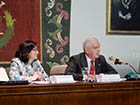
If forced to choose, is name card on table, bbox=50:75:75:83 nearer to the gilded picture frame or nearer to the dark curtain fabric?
the dark curtain fabric

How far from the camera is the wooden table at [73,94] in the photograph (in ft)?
11.6

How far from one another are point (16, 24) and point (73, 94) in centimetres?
245

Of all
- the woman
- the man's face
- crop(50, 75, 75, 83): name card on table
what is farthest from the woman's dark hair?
crop(50, 75, 75, 83): name card on table

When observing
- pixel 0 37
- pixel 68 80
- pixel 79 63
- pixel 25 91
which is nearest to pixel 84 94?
pixel 68 80

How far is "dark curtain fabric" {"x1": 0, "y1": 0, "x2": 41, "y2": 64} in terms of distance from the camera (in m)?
5.82

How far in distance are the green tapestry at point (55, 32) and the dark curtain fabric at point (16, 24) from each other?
0.12 metres

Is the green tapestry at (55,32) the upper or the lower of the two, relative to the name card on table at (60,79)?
upper

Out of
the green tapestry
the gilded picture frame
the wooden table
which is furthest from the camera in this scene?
the gilded picture frame

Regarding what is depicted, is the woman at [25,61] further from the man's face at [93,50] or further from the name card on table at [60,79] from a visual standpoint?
the name card on table at [60,79]

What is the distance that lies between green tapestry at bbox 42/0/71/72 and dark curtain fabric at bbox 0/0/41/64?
12cm

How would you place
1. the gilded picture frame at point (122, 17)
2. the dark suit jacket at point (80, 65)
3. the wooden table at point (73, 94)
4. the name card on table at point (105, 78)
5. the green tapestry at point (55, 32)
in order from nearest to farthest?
1. the wooden table at point (73, 94)
2. the name card on table at point (105, 78)
3. the dark suit jacket at point (80, 65)
4. the green tapestry at point (55, 32)
5. the gilded picture frame at point (122, 17)

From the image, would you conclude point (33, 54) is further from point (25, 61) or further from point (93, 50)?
point (93, 50)

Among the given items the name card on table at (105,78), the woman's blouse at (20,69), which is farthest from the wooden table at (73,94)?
the woman's blouse at (20,69)

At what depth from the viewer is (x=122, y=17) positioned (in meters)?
6.66
